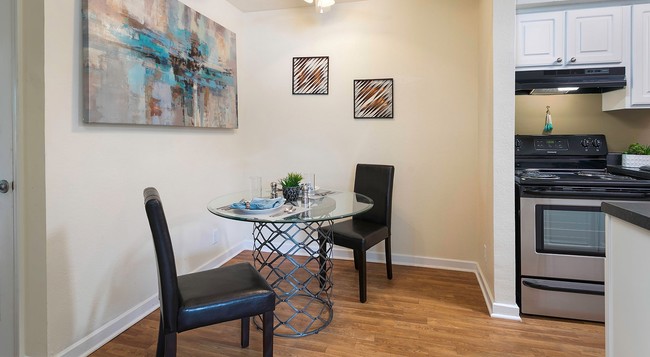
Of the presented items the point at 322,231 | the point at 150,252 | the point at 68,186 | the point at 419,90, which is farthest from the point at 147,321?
the point at 419,90

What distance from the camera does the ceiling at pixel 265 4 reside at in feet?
10.8

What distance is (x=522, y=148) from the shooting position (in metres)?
2.70

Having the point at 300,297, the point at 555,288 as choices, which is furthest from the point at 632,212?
the point at 300,297

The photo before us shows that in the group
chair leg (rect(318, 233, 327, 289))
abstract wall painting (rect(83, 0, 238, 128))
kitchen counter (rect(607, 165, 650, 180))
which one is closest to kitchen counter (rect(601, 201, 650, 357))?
kitchen counter (rect(607, 165, 650, 180))

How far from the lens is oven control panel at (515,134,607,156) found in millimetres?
2590

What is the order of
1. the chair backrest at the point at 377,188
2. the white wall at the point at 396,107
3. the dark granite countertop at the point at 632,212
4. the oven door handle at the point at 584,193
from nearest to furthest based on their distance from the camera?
1. the dark granite countertop at the point at 632,212
2. the oven door handle at the point at 584,193
3. the chair backrest at the point at 377,188
4. the white wall at the point at 396,107

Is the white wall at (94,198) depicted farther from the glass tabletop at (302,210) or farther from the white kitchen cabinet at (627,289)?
the white kitchen cabinet at (627,289)

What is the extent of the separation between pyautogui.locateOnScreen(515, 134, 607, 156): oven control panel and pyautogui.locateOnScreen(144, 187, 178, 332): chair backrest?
263 centimetres

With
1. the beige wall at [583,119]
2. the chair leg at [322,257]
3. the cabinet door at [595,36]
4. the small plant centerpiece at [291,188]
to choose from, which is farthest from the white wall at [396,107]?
the small plant centerpiece at [291,188]

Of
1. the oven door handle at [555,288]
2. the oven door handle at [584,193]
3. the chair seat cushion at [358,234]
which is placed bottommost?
the oven door handle at [555,288]

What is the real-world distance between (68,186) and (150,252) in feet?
2.51

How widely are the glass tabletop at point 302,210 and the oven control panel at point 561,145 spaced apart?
1.43 metres

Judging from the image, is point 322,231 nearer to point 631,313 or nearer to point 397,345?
point 397,345

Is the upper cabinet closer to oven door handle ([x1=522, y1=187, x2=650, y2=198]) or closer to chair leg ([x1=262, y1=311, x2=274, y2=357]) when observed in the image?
oven door handle ([x1=522, y1=187, x2=650, y2=198])
